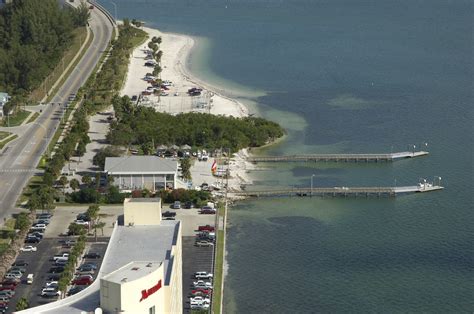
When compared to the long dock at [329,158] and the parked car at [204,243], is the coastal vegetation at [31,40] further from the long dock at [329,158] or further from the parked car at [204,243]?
the parked car at [204,243]

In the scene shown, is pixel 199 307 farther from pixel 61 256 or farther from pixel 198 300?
pixel 61 256

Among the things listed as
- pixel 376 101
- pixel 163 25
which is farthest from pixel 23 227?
pixel 163 25

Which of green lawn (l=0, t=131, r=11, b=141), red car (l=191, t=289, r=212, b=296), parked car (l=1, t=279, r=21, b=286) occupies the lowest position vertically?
red car (l=191, t=289, r=212, b=296)

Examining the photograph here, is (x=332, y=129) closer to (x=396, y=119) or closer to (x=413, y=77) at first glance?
(x=396, y=119)

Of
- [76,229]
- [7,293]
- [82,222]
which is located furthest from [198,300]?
[82,222]

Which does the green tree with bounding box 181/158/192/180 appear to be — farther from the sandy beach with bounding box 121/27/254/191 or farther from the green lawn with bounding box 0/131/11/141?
the green lawn with bounding box 0/131/11/141

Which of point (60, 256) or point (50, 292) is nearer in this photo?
point (50, 292)

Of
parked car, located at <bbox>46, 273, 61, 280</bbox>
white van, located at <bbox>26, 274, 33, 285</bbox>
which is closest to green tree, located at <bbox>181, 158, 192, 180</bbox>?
parked car, located at <bbox>46, 273, 61, 280</bbox>
